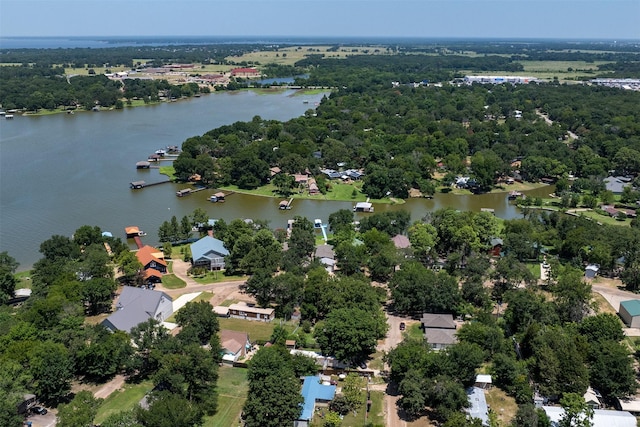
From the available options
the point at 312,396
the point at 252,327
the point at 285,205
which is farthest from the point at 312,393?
the point at 285,205

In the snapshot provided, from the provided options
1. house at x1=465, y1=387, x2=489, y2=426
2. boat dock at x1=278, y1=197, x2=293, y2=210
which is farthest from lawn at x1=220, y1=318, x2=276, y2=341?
boat dock at x1=278, y1=197, x2=293, y2=210

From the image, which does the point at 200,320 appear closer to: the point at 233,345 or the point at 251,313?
the point at 233,345

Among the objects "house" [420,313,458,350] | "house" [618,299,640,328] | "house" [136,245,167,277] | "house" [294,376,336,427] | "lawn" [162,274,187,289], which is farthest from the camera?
"house" [136,245,167,277]

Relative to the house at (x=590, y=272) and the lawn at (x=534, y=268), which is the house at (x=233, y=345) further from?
the house at (x=590, y=272)

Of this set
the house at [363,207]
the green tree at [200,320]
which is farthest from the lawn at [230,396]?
the house at [363,207]

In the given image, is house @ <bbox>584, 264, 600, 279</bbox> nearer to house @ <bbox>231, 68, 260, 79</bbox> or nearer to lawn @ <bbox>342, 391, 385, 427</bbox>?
lawn @ <bbox>342, 391, 385, 427</bbox>

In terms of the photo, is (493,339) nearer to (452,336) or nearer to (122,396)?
(452,336)
